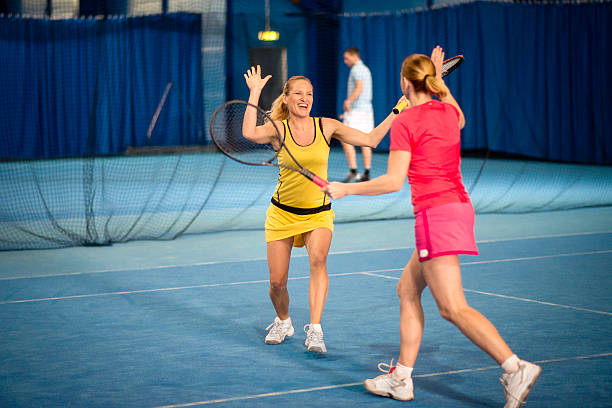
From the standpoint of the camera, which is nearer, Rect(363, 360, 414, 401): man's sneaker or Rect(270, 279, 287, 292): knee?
Rect(363, 360, 414, 401): man's sneaker

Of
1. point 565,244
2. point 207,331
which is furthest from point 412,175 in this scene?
point 565,244

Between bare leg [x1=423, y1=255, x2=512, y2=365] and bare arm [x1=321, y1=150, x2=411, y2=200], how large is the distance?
364mm

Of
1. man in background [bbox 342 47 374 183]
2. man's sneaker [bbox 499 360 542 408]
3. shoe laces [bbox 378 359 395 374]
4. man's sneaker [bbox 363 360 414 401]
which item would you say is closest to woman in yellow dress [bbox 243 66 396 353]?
shoe laces [bbox 378 359 395 374]

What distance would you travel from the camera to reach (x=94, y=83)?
20.8 meters

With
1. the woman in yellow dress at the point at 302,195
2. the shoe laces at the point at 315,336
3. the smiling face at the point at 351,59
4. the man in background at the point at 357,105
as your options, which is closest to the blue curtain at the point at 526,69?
the man in background at the point at 357,105

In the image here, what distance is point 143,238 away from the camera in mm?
9109

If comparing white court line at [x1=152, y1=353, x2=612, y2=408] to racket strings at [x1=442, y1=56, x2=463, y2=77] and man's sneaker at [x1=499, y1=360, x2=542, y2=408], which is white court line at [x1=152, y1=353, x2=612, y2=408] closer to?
man's sneaker at [x1=499, y1=360, x2=542, y2=408]

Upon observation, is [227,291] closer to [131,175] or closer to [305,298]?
[305,298]

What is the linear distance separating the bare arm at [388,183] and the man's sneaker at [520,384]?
0.90 m

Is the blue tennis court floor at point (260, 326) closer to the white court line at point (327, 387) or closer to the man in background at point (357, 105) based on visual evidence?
the white court line at point (327, 387)

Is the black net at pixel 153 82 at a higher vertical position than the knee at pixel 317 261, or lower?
higher

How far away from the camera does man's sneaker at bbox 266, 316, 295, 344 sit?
488cm

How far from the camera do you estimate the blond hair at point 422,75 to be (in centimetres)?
366

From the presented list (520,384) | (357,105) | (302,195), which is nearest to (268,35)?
(357,105)
